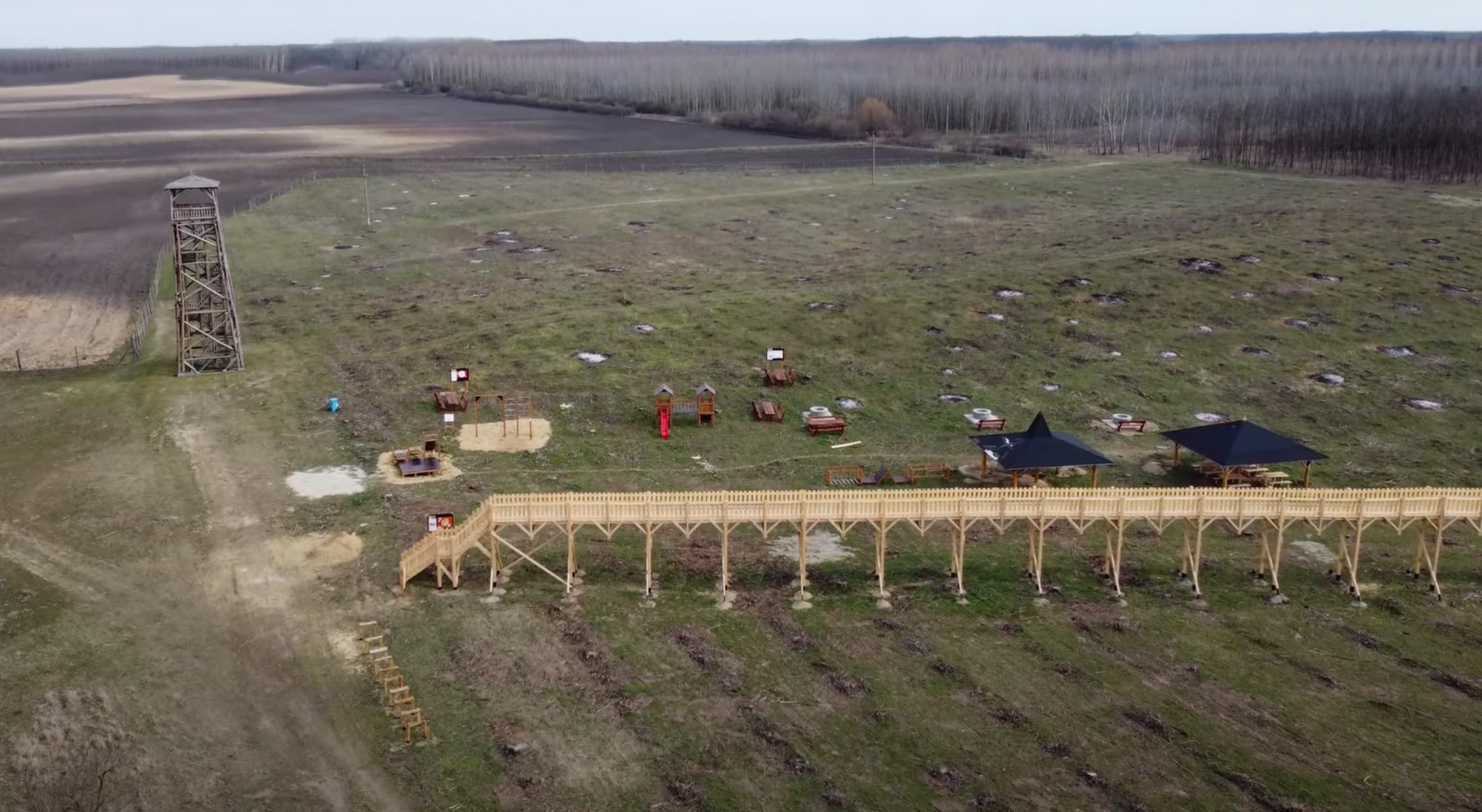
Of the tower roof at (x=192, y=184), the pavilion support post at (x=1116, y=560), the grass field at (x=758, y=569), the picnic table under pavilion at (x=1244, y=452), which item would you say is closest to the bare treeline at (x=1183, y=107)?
the grass field at (x=758, y=569)

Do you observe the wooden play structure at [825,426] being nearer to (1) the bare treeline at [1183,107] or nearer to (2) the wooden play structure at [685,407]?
(2) the wooden play structure at [685,407]

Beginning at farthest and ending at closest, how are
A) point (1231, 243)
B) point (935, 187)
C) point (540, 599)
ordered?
point (935, 187) < point (1231, 243) < point (540, 599)

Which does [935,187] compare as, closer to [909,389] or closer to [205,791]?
[909,389]

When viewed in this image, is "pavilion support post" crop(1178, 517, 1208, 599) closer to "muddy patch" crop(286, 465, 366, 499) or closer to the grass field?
the grass field

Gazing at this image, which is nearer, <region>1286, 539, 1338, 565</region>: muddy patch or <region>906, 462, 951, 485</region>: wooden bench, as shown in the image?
<region>1286, 539, 1338, 565</region>: muddy patch

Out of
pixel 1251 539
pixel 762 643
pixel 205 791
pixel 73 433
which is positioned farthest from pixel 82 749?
pixel 1251 539

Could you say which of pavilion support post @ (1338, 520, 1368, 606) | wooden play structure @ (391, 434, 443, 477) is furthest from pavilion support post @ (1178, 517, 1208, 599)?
wooden play structure @ (391, 434, 443, 477)
